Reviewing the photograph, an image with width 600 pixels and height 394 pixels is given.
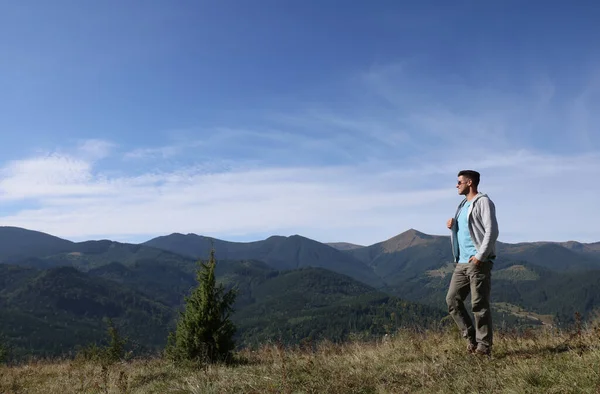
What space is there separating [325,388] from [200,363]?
4.87 metres

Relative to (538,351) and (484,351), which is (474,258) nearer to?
(484,351)

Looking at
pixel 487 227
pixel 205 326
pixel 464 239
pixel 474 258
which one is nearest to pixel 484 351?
pixel 474 258

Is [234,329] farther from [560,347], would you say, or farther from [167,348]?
[560,347]

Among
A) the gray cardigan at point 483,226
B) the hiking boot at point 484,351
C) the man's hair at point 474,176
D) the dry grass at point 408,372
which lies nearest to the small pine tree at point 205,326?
the dry grass at point 408,372

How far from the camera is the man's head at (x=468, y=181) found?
6.76 metres

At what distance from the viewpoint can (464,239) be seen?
6617mm

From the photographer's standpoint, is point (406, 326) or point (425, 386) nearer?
point (425, 386)

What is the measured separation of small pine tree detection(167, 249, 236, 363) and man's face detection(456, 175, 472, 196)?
22.4 feet

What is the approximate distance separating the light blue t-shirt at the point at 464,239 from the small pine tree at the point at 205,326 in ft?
20.8

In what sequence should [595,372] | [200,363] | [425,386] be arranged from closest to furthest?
[595,372] < [425,386] < [200,363]

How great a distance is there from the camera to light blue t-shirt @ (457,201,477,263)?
649 cm

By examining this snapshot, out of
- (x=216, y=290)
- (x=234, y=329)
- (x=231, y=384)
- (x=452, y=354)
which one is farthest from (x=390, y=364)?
(x=216, y=290)

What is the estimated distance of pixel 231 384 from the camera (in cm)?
610

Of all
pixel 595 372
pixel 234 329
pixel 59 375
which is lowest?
pixel 59 375
